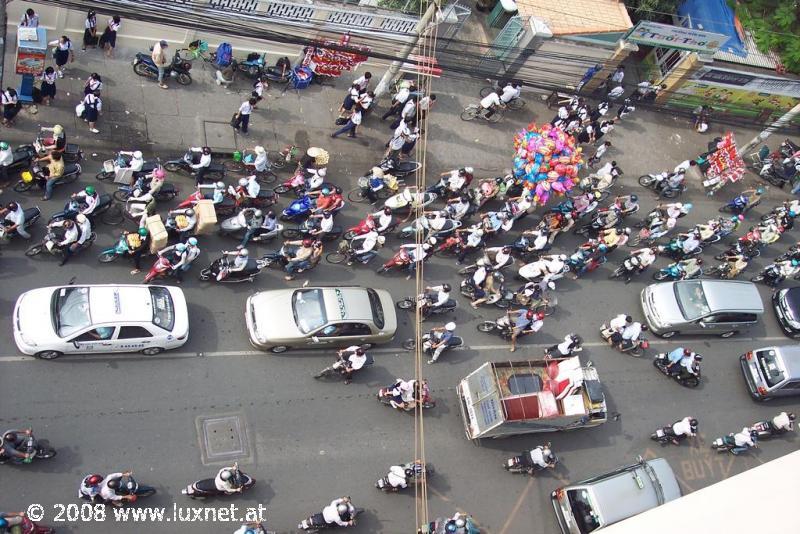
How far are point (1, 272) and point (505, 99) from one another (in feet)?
51.8

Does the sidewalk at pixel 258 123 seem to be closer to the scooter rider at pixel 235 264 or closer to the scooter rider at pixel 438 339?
the scooter rider at pixel 235 264

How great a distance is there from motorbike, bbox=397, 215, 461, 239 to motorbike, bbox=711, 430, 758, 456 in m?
9.09

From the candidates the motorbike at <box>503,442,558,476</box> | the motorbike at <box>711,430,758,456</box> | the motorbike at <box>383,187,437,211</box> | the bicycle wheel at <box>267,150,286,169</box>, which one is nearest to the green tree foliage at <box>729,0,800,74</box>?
the motorbike at <box>711,430,758,456</box>

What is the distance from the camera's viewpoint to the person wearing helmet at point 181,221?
18.0m

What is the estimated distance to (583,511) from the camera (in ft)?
55.2

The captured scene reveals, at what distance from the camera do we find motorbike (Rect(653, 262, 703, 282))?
23.0 m

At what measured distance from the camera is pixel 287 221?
2036 cm

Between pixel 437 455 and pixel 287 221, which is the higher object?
pixel 287 221

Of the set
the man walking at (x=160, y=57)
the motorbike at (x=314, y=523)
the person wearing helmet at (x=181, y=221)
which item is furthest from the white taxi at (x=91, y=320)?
the man walking at (x=160, y=57)

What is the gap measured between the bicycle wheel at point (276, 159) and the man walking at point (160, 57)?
3.70 m

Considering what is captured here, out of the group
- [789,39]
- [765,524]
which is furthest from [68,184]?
[789,39]

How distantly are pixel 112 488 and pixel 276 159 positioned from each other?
10550 mm

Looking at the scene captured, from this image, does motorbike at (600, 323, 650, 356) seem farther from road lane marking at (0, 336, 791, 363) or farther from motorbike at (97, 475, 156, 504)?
motorbike at (97, 475, 156, 504)

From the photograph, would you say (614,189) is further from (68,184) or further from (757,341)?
(68,184)
